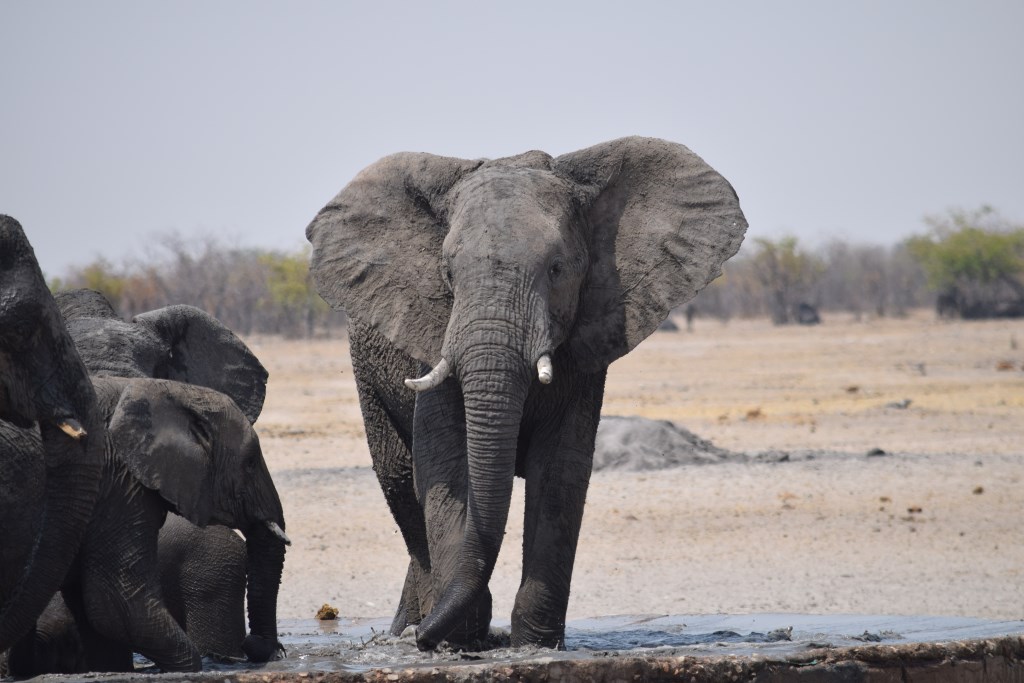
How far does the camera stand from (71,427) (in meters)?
5.53

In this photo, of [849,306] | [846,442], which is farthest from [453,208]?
[849,306]

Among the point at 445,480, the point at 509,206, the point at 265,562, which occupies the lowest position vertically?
the point at 265,562

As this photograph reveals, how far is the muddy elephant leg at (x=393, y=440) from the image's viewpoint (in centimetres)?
807

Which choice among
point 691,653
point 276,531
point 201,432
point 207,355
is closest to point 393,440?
point 276,531

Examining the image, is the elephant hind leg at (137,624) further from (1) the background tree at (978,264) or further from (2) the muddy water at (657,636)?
(1) the background tree at (978,264)

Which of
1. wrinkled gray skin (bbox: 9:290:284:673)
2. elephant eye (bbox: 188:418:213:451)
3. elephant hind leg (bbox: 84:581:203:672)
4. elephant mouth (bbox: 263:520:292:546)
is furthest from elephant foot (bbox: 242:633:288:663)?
elephant eye (bbox: 188:418:213:451)

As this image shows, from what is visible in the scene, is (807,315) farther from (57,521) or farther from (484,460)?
(57,521)

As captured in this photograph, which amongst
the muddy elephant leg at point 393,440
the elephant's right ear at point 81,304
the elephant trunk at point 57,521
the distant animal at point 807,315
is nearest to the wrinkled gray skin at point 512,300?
the muddy elephant leg at point 393,440

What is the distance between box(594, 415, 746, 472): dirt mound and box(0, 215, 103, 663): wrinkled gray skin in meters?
8.54

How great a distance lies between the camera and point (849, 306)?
221ft

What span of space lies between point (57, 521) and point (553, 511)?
7.05 ft

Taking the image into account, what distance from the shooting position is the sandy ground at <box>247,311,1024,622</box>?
1016 cm

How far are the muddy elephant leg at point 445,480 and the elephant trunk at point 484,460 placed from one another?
0.61ft

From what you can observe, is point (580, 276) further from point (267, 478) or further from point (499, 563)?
point (499, 563)
